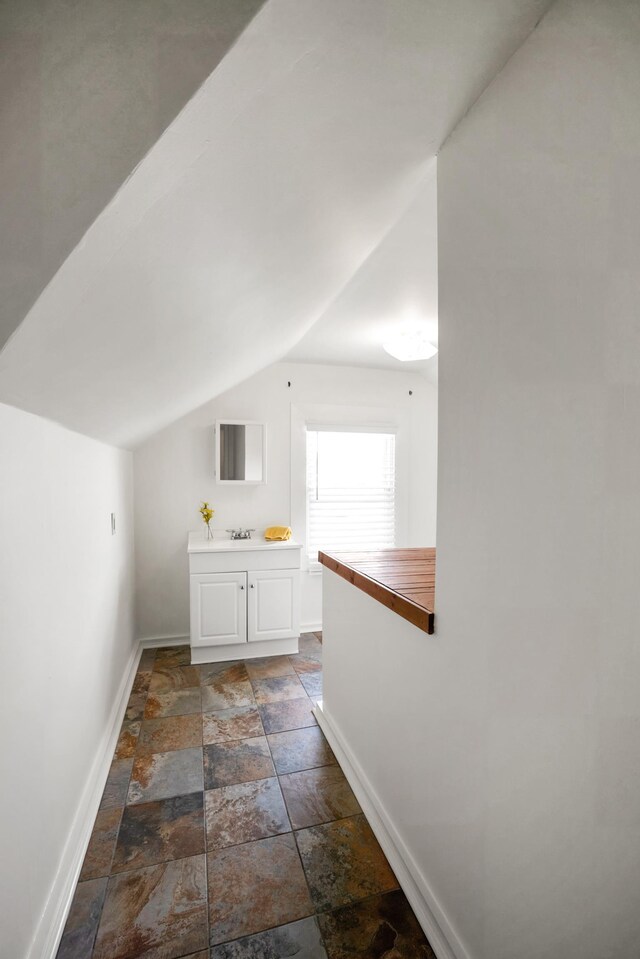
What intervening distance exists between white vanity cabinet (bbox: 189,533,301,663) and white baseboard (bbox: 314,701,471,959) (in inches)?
49.8

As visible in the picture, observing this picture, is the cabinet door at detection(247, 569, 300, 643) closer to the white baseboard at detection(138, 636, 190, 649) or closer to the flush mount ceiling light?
the white baseboard at detection(138, 636, 190, 649)

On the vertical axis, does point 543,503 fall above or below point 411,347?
below

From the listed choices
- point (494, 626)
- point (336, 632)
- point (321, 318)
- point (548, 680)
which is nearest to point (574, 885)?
point (548, 680)

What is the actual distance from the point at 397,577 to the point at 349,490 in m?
2.23

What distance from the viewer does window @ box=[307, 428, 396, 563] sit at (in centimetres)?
383

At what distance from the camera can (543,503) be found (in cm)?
84

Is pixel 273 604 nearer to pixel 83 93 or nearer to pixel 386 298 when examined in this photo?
pixel 386 298

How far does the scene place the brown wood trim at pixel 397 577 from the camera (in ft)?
4.39

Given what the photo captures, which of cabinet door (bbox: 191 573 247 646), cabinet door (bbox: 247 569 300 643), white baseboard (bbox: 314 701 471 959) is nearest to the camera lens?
white baseboard (bbox: 314 701 471 959)

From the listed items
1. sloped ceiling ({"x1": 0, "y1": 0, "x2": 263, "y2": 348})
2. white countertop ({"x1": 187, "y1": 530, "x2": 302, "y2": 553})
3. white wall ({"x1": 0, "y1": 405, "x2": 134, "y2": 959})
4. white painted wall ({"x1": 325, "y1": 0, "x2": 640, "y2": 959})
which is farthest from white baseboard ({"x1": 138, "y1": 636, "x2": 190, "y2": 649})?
sloped ceiling ({"x1": 0, "y1": 0, "x2": 263, "y2": 348})

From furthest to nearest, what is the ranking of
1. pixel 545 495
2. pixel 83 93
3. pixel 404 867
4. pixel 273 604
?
pixel 273 604, pixel 404 867, pixel 545 495, pixel 83 93

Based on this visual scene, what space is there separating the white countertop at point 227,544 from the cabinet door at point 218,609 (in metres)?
0.19

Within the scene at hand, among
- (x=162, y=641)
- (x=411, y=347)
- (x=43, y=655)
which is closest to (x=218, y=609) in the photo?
(x=162, y=641)

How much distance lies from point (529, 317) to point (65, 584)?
161cm
